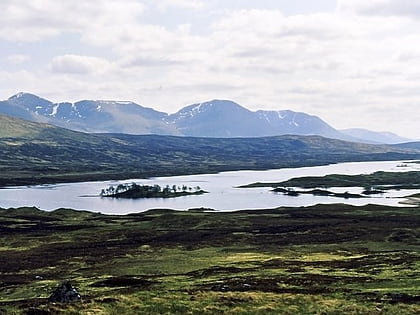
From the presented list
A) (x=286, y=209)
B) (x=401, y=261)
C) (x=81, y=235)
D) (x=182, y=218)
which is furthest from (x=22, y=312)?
(x=286, y=209)

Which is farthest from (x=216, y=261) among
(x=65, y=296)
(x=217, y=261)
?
(x=65, y=296)

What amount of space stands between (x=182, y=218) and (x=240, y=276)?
8077cm

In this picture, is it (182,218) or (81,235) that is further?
(182,218)

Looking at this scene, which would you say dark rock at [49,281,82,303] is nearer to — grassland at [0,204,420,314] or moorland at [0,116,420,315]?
moorland at [0,116,420,315]

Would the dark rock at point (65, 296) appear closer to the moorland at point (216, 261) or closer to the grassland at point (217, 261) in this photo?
the moorland at point (216, 261)

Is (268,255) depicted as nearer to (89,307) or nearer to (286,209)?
(89,307)

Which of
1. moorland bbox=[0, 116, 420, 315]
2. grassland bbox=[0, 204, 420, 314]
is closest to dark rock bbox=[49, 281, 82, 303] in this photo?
moorland bbox=[0, 116, 420, 315]

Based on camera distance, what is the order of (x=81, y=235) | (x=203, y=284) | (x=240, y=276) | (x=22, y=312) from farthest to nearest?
1. (x=81, y=235)
2. (x=240, y=276)
3. (x=203, y=284)
4. (x=22, y=312)

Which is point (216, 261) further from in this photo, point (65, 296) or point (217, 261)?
point (65, 296)

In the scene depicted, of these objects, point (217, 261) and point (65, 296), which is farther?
point (217, 261)

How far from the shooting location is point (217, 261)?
8331cm

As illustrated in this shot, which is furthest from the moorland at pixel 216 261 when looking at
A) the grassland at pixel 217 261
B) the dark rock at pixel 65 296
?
the dark rock at pixel 65 296

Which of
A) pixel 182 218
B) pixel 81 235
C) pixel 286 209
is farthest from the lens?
pixel 286 209

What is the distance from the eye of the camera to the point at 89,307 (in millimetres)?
43000
